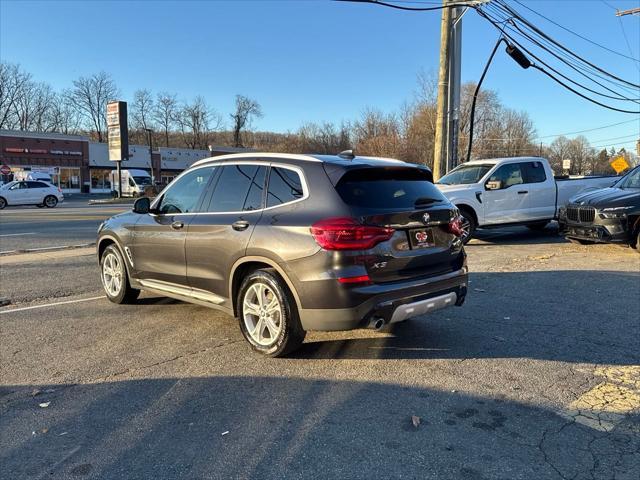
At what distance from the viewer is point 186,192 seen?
5633 mm

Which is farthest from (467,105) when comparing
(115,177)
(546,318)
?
(546,318)

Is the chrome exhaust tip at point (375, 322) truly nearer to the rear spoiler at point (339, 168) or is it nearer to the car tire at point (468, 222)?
the rear spoiler at point (339, 168)

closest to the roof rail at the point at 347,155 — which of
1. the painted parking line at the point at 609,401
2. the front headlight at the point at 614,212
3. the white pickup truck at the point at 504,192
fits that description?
the painted parking line at the point at 609,401

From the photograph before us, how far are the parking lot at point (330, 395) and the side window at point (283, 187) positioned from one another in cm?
146

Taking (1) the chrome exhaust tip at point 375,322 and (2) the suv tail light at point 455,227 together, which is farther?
(2) the suv tail light at point 455,227

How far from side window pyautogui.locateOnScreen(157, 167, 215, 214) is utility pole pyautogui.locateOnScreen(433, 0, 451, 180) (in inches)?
422

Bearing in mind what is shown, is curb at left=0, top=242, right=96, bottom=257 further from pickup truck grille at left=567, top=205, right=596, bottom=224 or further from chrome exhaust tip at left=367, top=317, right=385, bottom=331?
pickup truck grille at left=567, top=205, right=596, bottom=224

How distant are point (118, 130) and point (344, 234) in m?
42.8

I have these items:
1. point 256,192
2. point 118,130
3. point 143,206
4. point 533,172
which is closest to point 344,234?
point 256,192

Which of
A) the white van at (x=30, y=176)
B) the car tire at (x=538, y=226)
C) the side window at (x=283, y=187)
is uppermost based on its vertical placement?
the white van at (x=30, y=176)

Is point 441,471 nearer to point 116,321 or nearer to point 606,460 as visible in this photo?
point 606,460

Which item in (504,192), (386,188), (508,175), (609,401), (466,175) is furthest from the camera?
(466,175)

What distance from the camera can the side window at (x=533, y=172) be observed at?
1224 centimetres

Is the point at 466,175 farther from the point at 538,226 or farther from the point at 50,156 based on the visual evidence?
the point at 50,156
